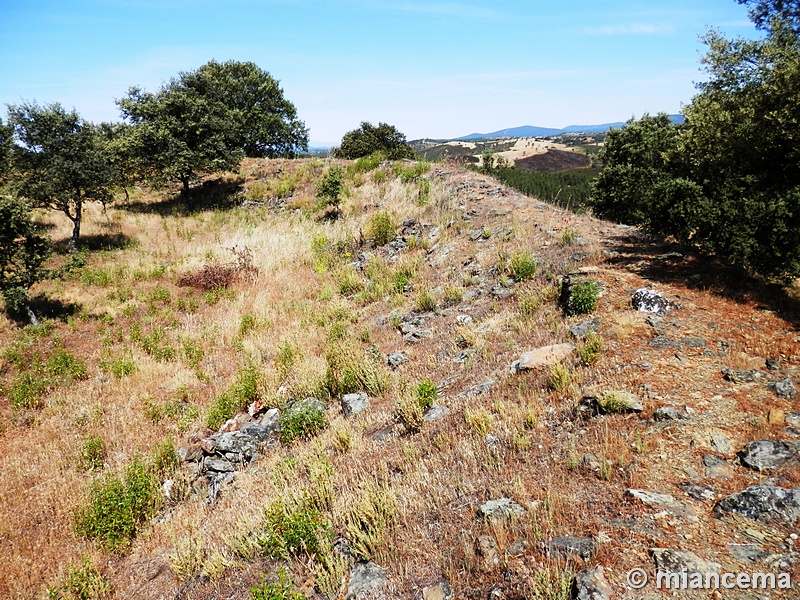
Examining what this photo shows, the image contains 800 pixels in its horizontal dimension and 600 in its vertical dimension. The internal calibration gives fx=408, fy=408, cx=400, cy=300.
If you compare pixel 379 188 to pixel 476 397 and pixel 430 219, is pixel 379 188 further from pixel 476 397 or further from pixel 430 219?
pixel 476 397

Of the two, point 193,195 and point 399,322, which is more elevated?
point 193,195

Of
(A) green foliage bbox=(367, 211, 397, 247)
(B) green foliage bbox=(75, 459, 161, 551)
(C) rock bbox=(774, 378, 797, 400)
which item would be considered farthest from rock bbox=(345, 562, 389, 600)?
(A) green foliage bbox=(367, 211, 397, 247)

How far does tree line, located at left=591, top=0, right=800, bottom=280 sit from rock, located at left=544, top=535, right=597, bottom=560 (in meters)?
6.90

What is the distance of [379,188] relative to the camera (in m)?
21.5

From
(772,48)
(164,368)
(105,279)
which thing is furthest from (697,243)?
(105,279)

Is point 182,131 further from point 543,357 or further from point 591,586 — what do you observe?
point 591,586

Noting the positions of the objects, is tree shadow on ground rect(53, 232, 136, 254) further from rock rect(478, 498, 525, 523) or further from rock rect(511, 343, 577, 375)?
rock rect(478, 498, 525, 523)

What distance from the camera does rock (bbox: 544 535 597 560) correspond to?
136 inches

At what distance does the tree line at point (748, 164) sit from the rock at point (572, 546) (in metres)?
6.90

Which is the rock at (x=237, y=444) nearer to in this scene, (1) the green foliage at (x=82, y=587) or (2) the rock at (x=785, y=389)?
(1) the green foliage at (x=82, y=587)

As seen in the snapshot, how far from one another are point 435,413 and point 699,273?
684 centimetres

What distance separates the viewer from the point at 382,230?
16516 mm

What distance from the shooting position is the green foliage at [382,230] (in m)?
16.5

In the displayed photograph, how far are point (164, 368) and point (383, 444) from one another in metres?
6.83
